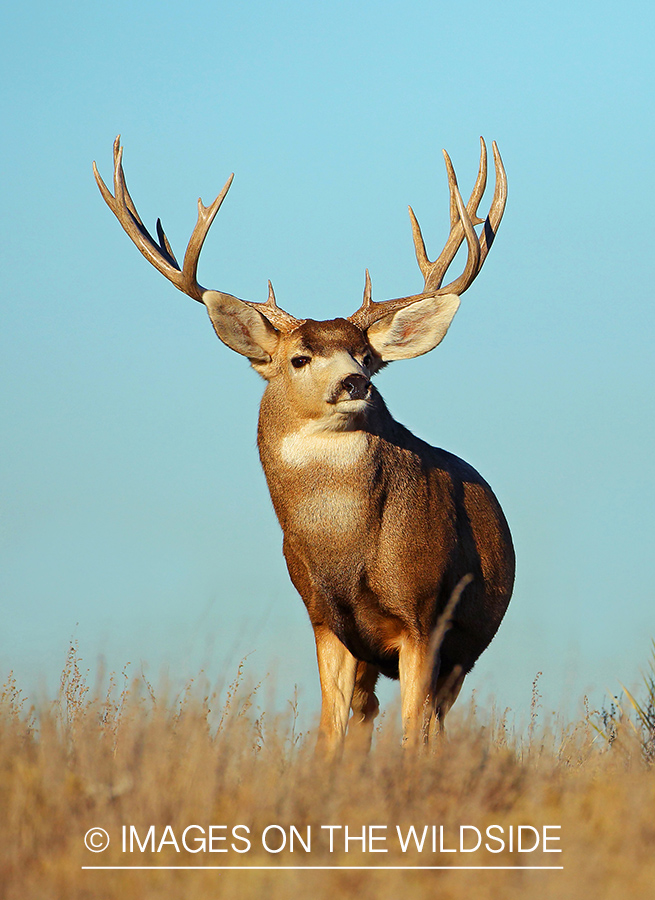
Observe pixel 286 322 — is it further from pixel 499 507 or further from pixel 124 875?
pixel 124 875

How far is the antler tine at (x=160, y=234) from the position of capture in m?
8.41

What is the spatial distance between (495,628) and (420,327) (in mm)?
2319

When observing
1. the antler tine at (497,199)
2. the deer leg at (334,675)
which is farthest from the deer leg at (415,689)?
the antler tine at (497,199)

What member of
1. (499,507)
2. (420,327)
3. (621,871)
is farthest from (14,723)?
(499,507)

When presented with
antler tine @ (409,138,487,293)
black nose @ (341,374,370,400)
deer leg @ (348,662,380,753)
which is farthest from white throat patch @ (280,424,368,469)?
antler tine @ (409,138,487,293)

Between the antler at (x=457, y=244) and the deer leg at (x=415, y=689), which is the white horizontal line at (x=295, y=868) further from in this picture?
the antler at (x=457, y=244)

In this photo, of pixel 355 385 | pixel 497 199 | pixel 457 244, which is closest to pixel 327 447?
pixel 355 385

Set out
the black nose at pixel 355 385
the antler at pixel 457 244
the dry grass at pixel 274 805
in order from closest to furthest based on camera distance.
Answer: the dry grass at pixel 274 805, the black nose at pixel 355 385, the antler at pixel 457 244

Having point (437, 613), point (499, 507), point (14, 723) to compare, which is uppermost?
point (499, 507)

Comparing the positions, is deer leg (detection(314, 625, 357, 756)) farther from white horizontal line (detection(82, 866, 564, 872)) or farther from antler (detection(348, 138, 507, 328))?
white horizontal line (detection(82, 866, 564, 872))

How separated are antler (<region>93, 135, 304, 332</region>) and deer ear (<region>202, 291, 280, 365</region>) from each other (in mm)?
86

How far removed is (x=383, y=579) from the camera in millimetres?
7418

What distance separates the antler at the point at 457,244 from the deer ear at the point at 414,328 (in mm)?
105

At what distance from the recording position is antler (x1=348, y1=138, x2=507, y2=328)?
8.26 metres
